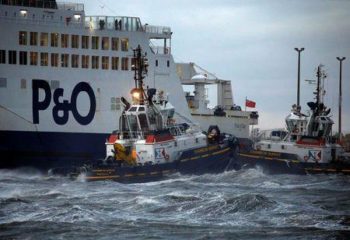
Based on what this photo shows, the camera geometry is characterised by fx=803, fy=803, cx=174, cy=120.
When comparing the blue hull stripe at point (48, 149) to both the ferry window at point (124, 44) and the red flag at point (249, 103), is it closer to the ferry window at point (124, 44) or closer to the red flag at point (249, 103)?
the ferry window at point (124, 44)

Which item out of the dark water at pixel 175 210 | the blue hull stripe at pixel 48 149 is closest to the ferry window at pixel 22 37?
the blue hull stripe at pixel 48 149

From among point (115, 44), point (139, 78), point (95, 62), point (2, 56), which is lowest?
point (139, 78)

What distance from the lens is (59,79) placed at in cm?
5988

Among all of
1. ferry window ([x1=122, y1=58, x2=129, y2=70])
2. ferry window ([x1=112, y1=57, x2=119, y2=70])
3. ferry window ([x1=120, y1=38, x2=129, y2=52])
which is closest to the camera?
ferry window ([x1=112, y1=57, x2=119, y2=70])

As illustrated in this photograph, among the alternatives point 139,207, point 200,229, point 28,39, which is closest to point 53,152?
point 28,39

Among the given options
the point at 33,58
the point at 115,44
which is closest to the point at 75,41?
the point at 115,44

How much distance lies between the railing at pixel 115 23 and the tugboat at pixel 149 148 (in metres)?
9.11

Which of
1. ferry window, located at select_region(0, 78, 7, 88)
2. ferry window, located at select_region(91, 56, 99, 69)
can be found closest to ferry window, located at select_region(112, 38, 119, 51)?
ferry window, located at select_region(91, 56, 99, 69)

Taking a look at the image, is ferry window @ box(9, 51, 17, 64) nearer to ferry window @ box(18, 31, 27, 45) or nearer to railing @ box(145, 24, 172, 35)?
ferry window @ box(18, 31, 27, 45)

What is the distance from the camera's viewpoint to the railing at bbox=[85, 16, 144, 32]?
61.7m

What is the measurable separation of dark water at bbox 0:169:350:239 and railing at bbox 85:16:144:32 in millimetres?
16821

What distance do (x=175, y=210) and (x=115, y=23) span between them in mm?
29849

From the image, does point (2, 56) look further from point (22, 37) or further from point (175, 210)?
point (175, 210)

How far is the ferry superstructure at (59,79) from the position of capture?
58812mm
